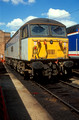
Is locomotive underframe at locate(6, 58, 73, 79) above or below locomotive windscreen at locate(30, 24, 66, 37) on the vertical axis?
below

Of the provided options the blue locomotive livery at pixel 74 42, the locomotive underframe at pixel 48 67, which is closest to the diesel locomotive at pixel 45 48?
the locomotive underframe at pixel 48 67

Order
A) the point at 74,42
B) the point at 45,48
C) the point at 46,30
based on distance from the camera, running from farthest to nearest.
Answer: the point at 74,42 → the point at 46,30 → the point at 45,48

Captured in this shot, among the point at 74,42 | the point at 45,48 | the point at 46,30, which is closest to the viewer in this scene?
the point at 45,48

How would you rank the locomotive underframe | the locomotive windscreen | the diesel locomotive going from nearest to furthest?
the locomotive underframe < the diesel locomotive < the locomotive windscreen

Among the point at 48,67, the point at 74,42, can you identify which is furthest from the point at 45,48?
the point at 74,42

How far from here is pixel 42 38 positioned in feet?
32.1

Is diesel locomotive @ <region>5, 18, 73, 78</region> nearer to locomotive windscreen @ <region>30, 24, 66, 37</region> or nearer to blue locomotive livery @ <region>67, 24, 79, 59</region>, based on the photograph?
locomotive windscreen @ <region>30, 24, 66, 37</region>

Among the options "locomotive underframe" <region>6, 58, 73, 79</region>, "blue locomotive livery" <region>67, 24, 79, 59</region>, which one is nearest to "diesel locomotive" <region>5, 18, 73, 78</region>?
"locomotive underframe" <region>6, 58, 73, 79</region>

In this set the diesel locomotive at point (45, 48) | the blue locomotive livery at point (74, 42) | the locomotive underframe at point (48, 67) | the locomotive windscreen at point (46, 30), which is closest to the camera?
the locomotive underframe at point (48, 67)

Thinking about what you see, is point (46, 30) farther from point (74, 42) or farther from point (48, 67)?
point (74, 42)

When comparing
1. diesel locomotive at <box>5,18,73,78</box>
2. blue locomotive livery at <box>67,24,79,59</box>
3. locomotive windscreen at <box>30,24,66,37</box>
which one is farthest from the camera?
blue locomotive livery at <box>67,24,79,59</box>

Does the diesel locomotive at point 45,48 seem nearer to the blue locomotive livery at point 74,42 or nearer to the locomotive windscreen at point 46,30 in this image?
the locomotive windscreen at point 46,30

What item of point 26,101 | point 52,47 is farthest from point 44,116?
point 52,47

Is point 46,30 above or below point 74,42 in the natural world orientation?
above
